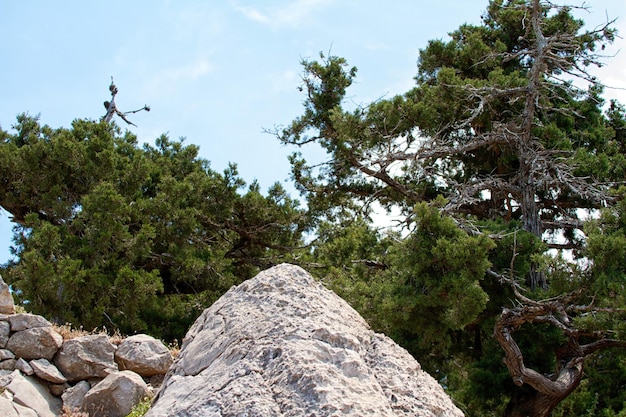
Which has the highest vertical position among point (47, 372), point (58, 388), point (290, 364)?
point (47, 372)

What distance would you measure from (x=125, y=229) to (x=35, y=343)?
12.4 feet

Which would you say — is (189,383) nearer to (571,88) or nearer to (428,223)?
(428,223)

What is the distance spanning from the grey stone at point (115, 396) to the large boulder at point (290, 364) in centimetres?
370

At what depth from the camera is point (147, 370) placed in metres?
8.09

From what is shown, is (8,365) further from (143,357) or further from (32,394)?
(143,357)

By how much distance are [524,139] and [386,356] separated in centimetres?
812

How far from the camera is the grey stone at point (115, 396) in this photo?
7219 mm

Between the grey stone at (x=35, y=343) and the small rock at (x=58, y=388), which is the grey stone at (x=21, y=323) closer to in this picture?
the grey stone at (x=35, y=343)

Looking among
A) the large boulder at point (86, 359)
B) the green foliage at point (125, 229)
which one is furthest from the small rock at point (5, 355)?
the green foliage at point (125, 229)

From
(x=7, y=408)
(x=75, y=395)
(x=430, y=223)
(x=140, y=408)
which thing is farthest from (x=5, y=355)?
(x=430, y=223)

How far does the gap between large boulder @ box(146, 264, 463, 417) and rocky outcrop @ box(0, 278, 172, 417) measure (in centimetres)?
413

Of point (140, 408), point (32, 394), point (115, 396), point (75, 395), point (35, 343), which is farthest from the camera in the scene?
point (35, 343)

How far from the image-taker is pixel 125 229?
11750mm

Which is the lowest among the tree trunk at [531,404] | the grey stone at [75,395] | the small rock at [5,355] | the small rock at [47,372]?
the tree trunk at [531,404]
